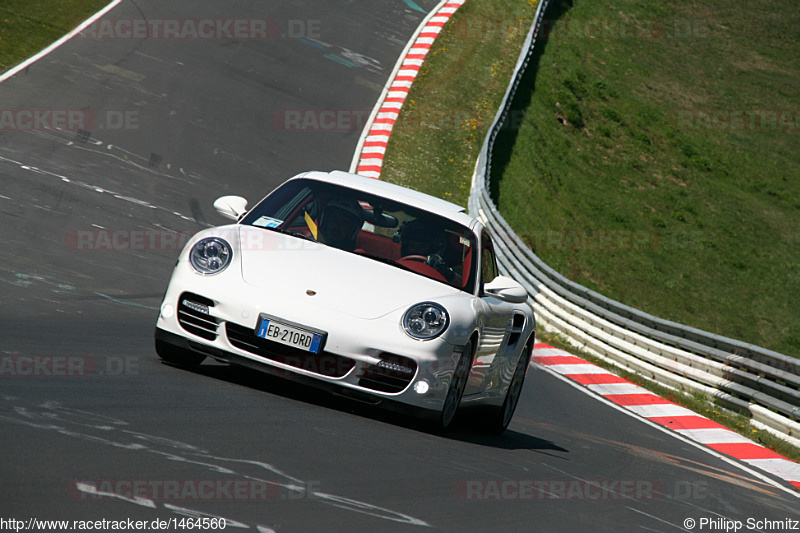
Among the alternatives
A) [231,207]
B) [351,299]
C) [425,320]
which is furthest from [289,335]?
[231,207]

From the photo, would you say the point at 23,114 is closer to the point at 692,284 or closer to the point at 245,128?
the point at 245,128

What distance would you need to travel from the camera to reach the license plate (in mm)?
6031

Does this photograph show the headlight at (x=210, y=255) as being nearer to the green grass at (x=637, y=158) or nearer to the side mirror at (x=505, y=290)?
the side mirror at (x=505, y=290)

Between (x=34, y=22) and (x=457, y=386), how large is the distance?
18.3m

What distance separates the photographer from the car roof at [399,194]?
7.46m

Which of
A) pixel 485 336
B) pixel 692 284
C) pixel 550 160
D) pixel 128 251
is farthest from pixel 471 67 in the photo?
pixel 485 336

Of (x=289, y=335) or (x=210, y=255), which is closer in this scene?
(x=289, y=335)

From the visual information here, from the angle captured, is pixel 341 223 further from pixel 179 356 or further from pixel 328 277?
pixel 179 356

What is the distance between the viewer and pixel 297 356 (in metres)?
6.07

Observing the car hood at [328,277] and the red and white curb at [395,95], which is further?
the red and white curb at [395,95]

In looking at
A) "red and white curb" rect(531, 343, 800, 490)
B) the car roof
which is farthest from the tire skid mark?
"red and white curb" rect(531, 343, 800, 490)

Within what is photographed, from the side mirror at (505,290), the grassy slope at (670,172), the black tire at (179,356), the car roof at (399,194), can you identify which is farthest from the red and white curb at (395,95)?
the black tire at (179,356)

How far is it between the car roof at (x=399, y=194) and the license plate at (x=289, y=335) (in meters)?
1.71

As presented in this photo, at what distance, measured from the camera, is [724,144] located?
3152 cm
